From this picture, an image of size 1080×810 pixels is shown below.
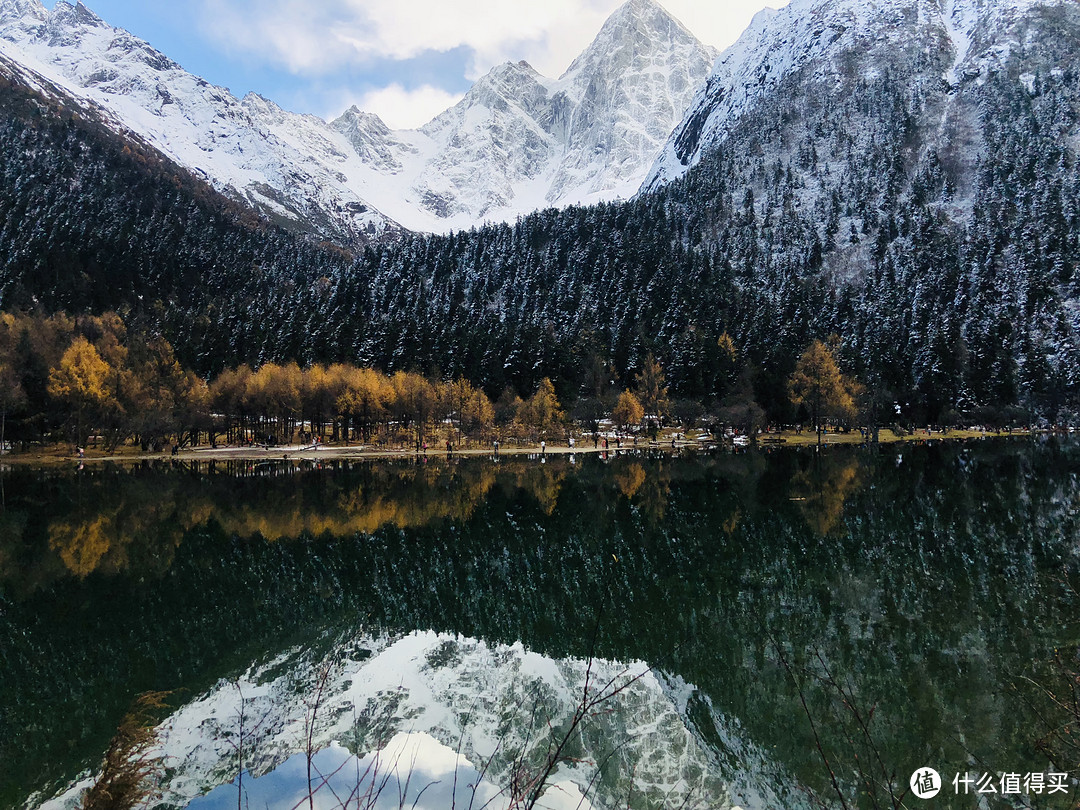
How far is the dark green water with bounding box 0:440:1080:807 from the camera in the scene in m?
10.6

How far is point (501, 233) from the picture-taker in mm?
167750

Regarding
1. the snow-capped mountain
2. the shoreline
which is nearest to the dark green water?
the shoreline

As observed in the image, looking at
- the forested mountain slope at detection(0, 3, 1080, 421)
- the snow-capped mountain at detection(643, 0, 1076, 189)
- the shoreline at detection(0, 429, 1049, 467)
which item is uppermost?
the snow-capped mountain at detection(643, 0, 1076, 189)

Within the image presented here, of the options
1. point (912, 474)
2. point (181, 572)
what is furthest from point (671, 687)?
point (912, 474)

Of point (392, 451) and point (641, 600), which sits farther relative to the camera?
point (392, 451)

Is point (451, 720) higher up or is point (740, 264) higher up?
point (740, 264)

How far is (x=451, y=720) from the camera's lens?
37.5 feet

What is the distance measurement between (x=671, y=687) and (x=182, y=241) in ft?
670
